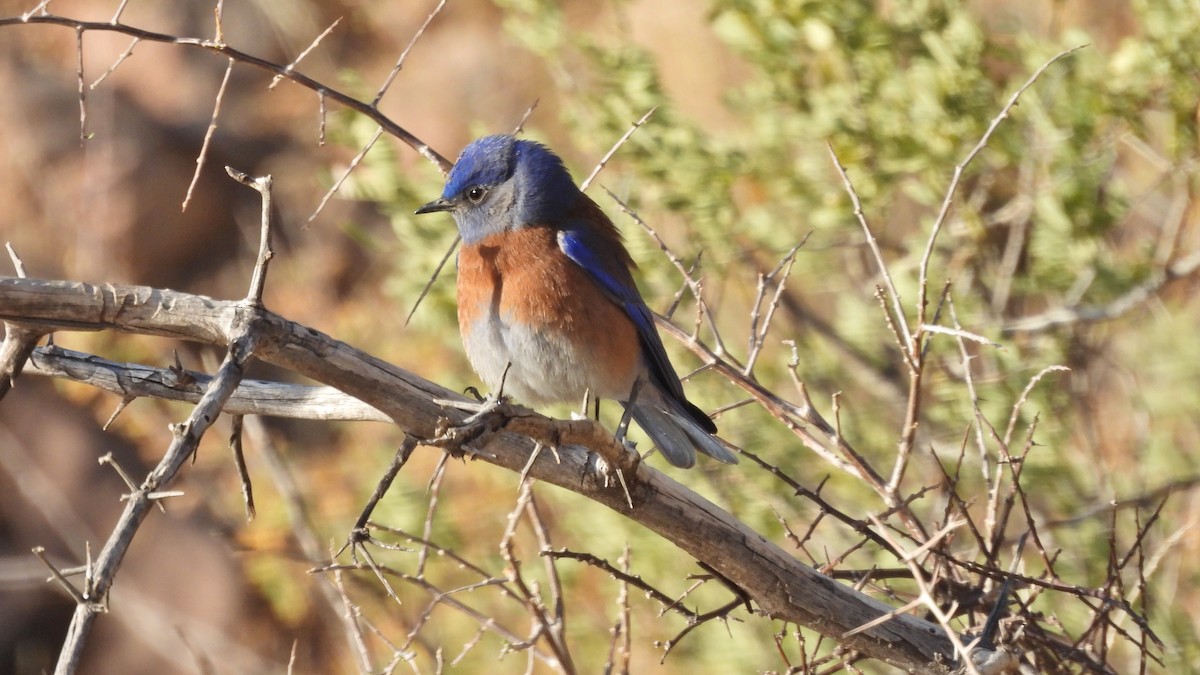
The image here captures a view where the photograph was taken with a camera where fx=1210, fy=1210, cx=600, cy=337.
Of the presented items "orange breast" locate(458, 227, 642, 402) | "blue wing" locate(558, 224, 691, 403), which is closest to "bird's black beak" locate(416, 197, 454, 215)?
"orange breast" locate(458, 227, 642, 402)

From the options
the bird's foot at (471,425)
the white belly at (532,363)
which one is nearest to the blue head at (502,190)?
the white belly at (532,363)

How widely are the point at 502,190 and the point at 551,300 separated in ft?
2.07

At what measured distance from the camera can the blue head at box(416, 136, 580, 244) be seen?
443 centimetres

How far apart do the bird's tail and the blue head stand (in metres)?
0.75

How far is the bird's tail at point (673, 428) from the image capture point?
170 inches

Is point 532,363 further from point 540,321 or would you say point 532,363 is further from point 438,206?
point 438,206

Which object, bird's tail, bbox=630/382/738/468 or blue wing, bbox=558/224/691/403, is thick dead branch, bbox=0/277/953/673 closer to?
bird's tail, bbox=630/382/738/468

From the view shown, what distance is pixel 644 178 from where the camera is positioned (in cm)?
595

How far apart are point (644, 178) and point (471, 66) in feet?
21.0

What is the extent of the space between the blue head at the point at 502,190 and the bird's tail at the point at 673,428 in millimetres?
750

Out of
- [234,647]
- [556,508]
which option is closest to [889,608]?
[556,508]

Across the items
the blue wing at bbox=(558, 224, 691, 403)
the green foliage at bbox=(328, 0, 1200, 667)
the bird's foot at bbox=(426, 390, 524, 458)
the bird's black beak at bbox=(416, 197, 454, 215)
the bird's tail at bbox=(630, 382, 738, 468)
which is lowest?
the bird's foot at bbox=(426, 390, 524, 458)

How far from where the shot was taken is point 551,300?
4.07 metres

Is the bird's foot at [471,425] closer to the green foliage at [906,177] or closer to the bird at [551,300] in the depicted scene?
the bird at [551,300]
